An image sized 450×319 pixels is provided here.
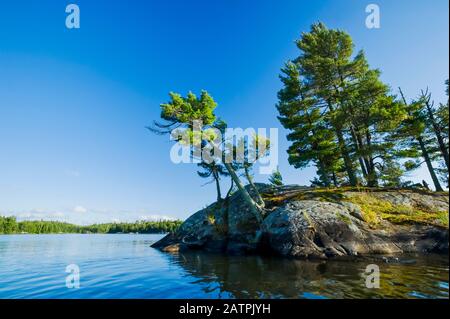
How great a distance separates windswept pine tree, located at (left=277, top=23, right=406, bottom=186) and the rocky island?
3.56 m

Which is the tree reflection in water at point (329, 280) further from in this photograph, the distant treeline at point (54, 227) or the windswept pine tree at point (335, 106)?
the distant treeline at point (54, 227)

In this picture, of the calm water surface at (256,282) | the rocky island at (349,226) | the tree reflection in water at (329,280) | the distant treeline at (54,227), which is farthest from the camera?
the distant treeline at (54,227)

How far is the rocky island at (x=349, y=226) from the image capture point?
1460 centimetres

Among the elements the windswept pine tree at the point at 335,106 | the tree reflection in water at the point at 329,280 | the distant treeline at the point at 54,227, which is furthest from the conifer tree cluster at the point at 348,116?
the distant treeline at the point at 54,227

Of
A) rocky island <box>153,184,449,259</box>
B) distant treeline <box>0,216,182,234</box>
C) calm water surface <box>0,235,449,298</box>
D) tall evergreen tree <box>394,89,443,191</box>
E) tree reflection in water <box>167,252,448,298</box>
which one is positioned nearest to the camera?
tree reflection in water <box>167,252,448,298</box>

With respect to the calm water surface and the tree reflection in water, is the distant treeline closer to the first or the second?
the calm water surface

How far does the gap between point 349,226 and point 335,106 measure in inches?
536

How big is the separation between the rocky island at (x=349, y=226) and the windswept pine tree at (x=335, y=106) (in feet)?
11.7

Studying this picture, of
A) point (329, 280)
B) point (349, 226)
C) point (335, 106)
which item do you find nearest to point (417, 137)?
point (335, 106)

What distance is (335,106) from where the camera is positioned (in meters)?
24.6

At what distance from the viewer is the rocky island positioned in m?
14.6

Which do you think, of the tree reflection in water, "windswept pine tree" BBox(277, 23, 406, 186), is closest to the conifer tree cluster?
"windswept pine tree" BBox(277, 23, 406, 186)

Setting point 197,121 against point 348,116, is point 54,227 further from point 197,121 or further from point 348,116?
point 348,116
